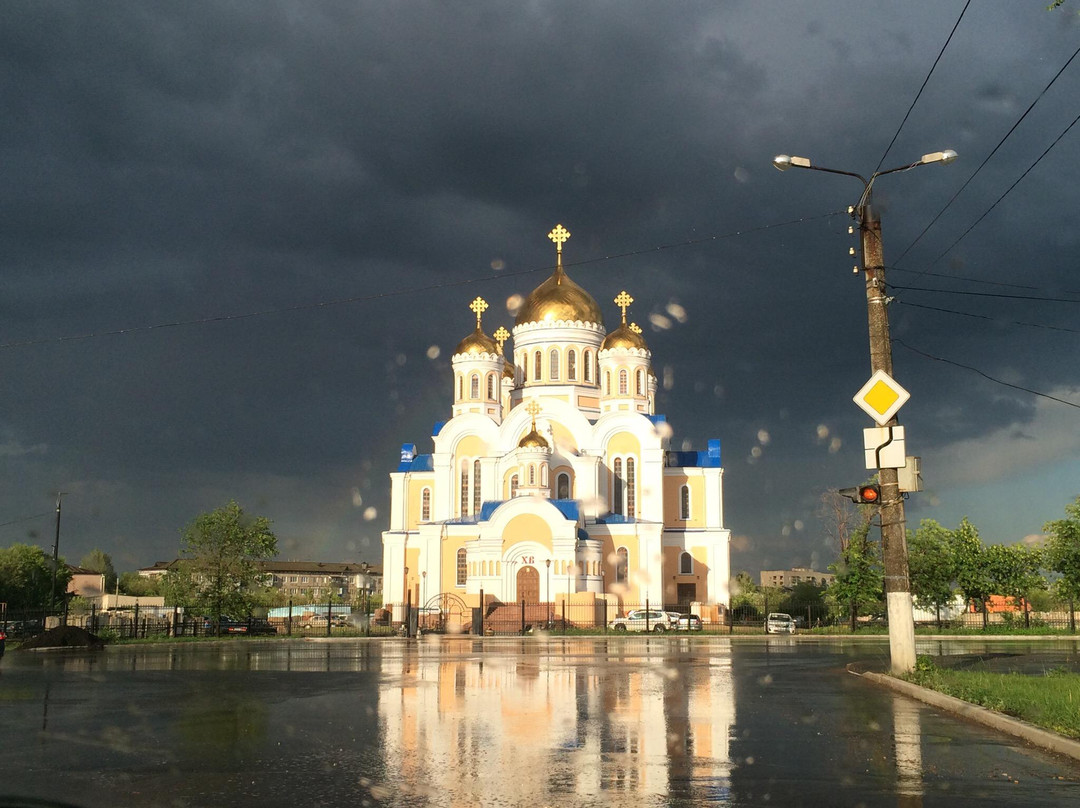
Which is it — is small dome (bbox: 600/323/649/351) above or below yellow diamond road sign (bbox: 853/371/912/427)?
above

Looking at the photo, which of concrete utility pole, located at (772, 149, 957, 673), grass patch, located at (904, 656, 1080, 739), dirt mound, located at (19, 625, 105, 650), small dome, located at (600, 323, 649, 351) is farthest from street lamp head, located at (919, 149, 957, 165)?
small dome, located at (600, 323, 649, 351)

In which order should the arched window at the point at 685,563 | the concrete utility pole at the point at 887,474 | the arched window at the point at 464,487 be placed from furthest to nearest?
the arched window at the point at 464,487, the arched window at the point at 685,563, the concrete utility pole at the point at 887,474

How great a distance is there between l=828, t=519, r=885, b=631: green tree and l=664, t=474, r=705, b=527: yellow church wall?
13836 mm

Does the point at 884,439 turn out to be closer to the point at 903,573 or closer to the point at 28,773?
the point at 903,573

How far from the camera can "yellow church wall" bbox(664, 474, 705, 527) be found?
58.1 m

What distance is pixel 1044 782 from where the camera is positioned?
7.52 metres

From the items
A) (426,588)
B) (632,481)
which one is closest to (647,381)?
(632,481)

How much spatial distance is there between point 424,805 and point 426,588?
49950 millimetres

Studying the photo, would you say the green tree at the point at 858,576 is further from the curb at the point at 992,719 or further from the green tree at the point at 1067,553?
the curb at the point at 992,719

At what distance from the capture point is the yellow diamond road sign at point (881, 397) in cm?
1611

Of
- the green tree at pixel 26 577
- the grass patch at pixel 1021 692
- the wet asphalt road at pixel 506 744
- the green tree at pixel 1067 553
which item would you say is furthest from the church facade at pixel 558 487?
the grass patch at pixel 1021 692

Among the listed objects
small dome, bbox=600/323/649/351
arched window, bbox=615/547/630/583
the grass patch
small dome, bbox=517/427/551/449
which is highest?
small dome, bbox=600/323/649/351

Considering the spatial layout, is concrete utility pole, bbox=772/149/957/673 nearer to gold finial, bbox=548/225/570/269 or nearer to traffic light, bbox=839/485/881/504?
traffic light, bbox=839/485/881/504

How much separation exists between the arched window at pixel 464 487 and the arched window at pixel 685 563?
41.6 feet
